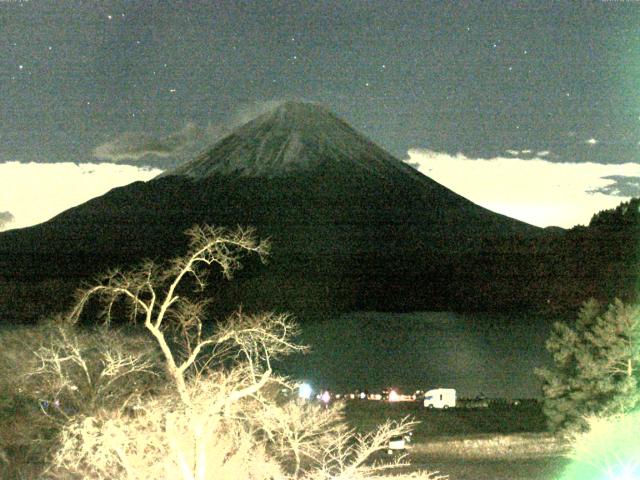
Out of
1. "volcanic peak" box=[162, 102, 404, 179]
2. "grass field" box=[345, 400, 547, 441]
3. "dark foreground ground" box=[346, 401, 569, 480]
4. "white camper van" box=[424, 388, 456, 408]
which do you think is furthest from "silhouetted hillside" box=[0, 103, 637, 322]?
"dark foreground ground" box=[346, 401, 569, 480]

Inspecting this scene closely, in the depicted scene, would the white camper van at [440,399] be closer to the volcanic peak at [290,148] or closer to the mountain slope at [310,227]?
the mountain slope at [310,227]

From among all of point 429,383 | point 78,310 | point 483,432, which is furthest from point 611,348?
point 429,383

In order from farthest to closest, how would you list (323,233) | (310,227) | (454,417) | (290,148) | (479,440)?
(290,148) < (310,227) < (323,233) < (454,417) < (479,440)

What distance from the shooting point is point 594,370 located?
75.0 ft

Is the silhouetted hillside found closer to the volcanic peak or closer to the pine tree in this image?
the volcanic peak

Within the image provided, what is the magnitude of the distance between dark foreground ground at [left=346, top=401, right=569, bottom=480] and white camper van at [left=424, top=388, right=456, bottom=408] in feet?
2.57

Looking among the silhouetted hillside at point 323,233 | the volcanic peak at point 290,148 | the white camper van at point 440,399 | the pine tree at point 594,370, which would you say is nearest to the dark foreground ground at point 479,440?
the white camper van at point 440,399

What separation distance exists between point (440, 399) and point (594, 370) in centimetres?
1046

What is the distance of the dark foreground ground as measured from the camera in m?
21.1

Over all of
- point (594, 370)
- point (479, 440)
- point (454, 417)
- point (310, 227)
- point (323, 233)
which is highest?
point (310, 227)

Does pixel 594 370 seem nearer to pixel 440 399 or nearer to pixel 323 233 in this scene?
pixel 440 399

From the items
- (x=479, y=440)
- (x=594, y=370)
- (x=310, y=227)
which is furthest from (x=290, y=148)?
(x=594, y=370)

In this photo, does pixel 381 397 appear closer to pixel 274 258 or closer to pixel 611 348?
pixel 611 348

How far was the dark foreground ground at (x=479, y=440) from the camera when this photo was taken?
21125 mm
